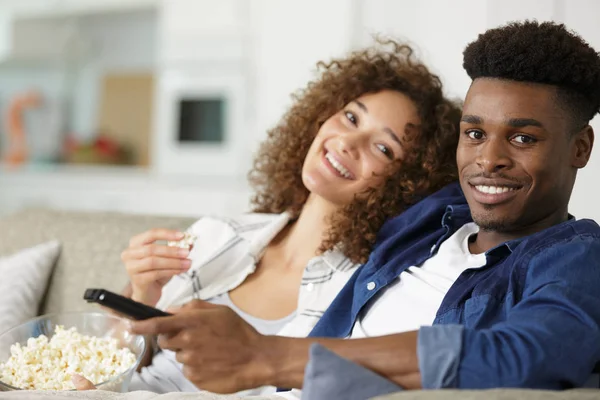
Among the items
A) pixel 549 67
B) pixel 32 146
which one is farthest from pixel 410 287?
pixel 32 146

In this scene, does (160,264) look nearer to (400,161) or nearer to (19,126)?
(400,161)

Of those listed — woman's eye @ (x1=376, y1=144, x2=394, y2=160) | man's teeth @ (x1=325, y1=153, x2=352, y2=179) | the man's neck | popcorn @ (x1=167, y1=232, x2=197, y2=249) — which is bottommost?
popcorn @ (x1=167, y1=232, x2=197, y2=249)

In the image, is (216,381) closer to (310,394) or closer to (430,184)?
(310,394)

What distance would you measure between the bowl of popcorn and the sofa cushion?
1.10 feet

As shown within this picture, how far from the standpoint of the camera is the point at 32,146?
5684mm

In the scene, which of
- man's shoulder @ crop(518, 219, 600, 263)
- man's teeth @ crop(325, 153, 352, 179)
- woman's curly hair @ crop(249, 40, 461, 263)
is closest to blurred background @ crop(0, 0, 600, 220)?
woman's curly hair @ crop(249, 40, 461, 263)

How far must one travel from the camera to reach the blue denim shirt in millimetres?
972

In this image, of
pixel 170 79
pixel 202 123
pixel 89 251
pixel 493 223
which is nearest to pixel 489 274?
pixel 493 223

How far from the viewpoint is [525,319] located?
100 cm

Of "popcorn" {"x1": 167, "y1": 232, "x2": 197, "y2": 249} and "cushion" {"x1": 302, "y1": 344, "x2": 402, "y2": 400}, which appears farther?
"popcorn" {"x1": 167, "y1": 232, "x2": 197, "y2": 249}

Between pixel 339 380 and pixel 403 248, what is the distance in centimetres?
59

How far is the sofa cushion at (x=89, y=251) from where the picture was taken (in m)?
2.03

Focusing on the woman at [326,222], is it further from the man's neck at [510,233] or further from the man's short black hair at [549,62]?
the man's short black hair at [549,62]

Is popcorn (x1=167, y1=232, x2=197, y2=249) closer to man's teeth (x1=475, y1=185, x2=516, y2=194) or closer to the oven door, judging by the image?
man's teeth (x1=475, y1=185, x2=516, y2=194)
